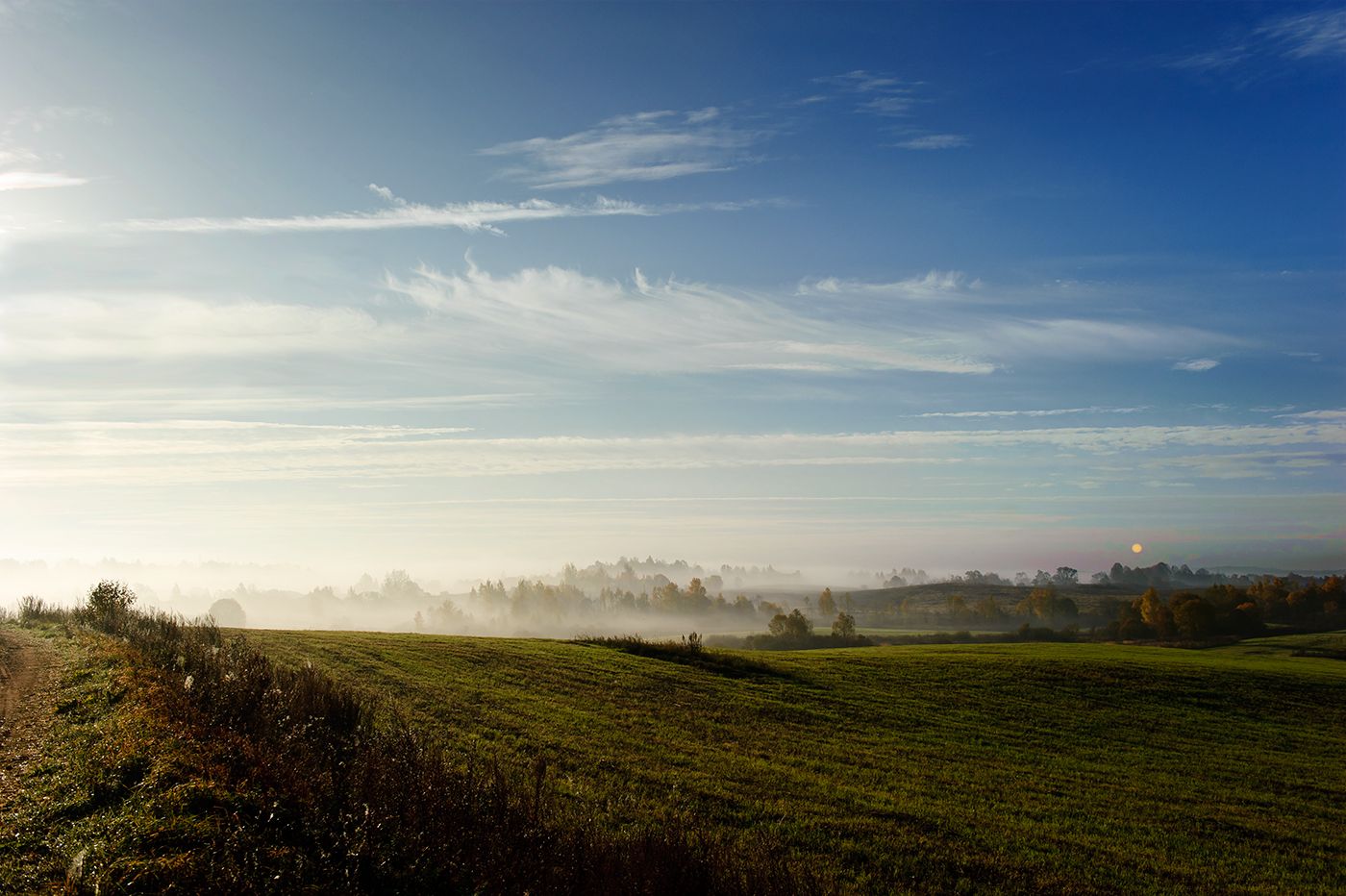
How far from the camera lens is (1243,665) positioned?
1913 inches

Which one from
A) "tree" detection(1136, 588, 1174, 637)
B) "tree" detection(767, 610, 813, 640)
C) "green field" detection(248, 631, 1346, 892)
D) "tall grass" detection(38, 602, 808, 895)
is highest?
"tall grass" detection(38, 602, 808, 895)

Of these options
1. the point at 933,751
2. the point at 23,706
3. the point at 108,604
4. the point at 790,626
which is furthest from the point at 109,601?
the point at 790,626

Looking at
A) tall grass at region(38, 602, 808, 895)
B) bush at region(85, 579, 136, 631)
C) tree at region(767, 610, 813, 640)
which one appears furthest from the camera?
tree at region(767, 610, 813, 640)

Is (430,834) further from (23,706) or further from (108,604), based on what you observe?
(108,604)

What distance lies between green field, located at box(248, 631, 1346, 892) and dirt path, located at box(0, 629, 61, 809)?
817cm

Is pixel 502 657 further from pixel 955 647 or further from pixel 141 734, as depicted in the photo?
pixel 955 647

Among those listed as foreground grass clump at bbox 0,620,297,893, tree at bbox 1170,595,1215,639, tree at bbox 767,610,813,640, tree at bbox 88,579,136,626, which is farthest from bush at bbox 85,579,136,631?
tree at bbox 1170,595,1215,639

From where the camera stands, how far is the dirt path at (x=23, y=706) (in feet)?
43.0

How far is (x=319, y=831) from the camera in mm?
9836

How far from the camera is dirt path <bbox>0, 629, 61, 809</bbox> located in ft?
43.0

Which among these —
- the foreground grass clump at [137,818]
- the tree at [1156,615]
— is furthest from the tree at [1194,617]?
the foreground grass clump at [137,818]

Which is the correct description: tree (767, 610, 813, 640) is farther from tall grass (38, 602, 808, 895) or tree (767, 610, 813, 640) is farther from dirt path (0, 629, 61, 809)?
tall grass (38, 602, 808, 895)

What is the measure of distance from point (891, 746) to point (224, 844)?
2059cm

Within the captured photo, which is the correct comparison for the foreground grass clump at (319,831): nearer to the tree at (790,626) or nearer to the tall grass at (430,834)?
the tall grass at (430,834)
